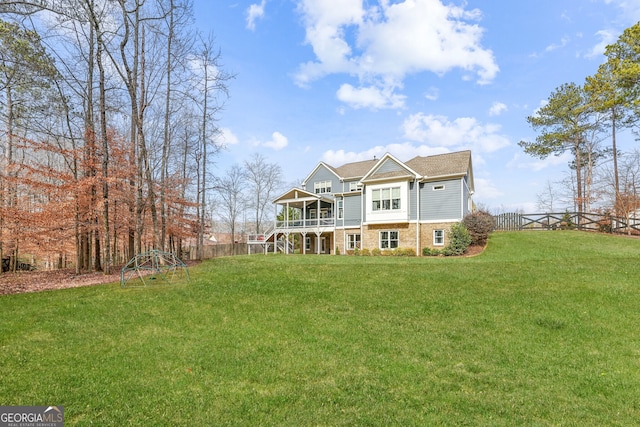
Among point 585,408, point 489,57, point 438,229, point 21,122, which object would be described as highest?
point 489,57

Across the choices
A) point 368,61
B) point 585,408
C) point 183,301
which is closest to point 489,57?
point 368,61

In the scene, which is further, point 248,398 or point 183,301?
point 183,301

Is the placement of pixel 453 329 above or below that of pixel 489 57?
below

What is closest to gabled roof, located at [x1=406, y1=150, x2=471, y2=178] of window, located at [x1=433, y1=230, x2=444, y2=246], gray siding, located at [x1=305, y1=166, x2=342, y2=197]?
window, located at [x1=433, y1=230, x2=444, y2=246]

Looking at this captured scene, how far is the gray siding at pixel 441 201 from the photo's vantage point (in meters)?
20.4

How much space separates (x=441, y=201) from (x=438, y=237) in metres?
2.33

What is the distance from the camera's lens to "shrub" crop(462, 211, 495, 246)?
751 inches

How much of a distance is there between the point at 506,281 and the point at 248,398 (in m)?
8.86

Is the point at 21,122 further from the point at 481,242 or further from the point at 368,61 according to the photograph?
the point at 481,242

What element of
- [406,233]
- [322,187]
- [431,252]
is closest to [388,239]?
[406,233]

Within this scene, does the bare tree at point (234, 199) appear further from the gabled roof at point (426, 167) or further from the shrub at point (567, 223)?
the shrub at point (567, 223)

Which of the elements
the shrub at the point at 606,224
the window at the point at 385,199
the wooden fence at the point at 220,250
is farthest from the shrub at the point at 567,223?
the wooden fence at the point at 220,250

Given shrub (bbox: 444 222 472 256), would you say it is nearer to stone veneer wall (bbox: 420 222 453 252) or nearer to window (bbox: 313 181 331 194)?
stone veneer wall (bbox: 420 222 453 252)

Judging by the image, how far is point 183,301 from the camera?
8445mm
